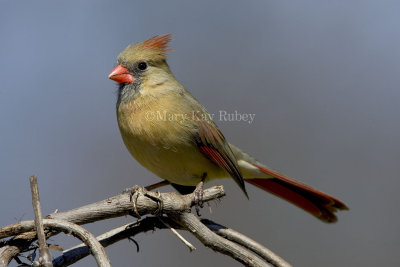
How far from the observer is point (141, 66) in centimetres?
308

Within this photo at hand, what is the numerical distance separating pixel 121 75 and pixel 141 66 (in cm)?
15

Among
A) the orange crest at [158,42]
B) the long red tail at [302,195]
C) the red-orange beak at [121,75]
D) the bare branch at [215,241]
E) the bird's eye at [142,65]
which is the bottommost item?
the bare branch at [215,241]

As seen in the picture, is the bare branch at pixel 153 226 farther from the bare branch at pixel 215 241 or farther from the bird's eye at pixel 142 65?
the bird's eye at pixel 142 65

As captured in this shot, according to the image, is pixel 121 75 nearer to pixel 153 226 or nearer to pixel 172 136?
pixel 172 136

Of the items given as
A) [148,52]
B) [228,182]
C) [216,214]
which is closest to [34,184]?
[148,52]

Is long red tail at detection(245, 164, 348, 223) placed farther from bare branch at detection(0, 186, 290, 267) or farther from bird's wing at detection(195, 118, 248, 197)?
bare branch at detection(0, 186, 290, 267)


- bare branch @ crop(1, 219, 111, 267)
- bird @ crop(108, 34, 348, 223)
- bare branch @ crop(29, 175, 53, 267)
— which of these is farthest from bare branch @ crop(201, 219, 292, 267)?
bird @ crop(108, 34, 348, 223)

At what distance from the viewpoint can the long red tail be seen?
9.60ft

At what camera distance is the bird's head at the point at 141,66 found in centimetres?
300

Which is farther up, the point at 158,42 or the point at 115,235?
the point at 158,42

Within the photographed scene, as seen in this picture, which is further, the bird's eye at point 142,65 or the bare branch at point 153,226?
the bird's eye at point 142,65

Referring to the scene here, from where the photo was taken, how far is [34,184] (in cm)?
100

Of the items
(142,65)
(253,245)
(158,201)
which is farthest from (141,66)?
(253,245)

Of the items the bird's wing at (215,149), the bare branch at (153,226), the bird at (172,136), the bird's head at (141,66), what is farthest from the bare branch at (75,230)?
the bird's head at (141,66)
